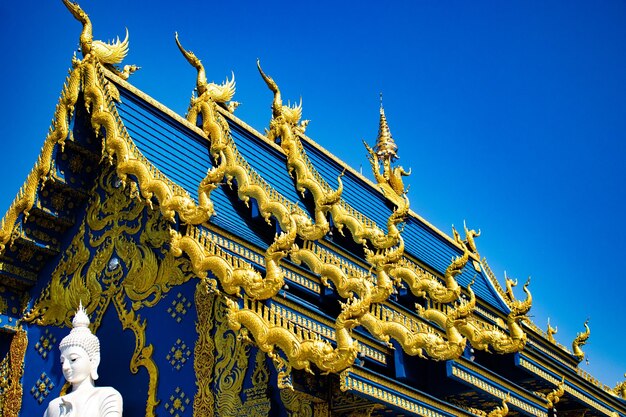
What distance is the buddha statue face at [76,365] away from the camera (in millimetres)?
7691

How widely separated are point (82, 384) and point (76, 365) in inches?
6.3

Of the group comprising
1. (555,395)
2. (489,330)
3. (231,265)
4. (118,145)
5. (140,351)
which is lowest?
(140,351)

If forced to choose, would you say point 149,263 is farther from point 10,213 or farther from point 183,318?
point 10,213

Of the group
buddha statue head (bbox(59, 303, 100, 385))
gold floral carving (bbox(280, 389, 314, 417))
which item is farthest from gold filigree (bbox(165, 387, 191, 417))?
gold floral carving (bbox(280, 389, 314, 417))

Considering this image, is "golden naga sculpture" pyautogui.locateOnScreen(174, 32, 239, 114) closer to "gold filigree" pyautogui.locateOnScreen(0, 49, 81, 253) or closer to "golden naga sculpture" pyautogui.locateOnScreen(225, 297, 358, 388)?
"gold filigree" pyautogui.locateOnScreen(0, 49, 81, 253)

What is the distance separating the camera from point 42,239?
9164mm

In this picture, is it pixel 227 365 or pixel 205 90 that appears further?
pixel 205 90

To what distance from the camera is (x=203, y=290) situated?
7.81 m

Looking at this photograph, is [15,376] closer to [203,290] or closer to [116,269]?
[116,269]

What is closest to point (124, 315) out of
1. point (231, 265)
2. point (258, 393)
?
point (258, 393)

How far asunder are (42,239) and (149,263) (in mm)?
1357

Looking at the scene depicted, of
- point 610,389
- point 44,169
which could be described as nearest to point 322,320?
point 44,169

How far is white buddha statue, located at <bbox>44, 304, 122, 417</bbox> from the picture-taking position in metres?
7.53

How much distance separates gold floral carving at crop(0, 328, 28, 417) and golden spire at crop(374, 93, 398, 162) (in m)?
11.9
